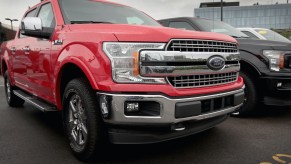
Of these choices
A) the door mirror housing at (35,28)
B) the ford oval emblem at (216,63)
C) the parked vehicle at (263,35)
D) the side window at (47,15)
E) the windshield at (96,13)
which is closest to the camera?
the ford oval emblem at (216,63)

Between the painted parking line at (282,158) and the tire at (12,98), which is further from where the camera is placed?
the tire at (12,98)

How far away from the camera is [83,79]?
2.82 meters

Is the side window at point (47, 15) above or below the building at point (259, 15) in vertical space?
below

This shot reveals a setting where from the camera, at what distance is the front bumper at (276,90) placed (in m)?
4.11

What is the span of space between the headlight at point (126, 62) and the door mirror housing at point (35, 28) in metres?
1.33

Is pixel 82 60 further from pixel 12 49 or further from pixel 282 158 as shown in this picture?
pixel 12 49

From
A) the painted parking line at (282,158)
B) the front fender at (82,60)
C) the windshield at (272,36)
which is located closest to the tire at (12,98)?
the front fender at (82,60)

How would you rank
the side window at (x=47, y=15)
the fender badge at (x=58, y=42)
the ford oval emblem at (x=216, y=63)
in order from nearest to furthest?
the ford oval emblem at (x=216, y=63) < the fender badge at (x=58, y=42) < the side window at (x=47, y=15)

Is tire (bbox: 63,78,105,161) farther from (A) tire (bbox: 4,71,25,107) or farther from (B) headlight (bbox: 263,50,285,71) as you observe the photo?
(A) tire (bbox: 4,71,25,107)

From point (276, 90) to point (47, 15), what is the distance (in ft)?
11.3

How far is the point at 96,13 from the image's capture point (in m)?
3.67

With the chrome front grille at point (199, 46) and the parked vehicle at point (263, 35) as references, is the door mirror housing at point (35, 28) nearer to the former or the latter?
the chrome front grille at point (199, 46)

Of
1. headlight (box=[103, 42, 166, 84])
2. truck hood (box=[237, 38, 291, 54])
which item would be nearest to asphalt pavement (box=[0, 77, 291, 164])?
headlight (box=[103, 42, 166, 84])

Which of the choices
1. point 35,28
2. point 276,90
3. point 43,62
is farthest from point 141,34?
point 276,90
